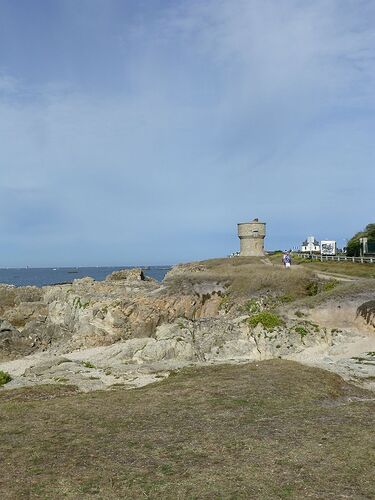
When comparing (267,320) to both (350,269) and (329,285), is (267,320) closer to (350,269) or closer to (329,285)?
(329,285)

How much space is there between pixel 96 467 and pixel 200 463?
2889 mm

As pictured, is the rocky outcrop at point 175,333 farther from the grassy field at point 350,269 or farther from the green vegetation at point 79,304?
the grassy field at point 350,269

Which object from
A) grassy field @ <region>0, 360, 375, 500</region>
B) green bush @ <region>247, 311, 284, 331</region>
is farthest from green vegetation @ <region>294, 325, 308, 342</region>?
grassy field @ <region>0, 360, 375, 500</region>

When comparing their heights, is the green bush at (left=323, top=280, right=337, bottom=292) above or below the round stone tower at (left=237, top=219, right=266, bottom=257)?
below

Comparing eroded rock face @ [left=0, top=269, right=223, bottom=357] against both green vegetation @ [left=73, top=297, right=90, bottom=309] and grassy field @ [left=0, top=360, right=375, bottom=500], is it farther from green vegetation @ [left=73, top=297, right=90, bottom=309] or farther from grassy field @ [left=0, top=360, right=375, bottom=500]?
grassy field @ [left=0, top=360, right=375, bottom=500]

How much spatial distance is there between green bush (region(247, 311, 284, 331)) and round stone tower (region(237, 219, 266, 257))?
128 ft

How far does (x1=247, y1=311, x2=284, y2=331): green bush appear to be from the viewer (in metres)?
37.4

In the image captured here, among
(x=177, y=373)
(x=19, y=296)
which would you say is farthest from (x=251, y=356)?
(x=19, y=296)

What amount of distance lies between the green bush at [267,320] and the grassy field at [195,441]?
1287 cm

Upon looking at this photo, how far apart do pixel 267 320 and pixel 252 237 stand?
132 ft

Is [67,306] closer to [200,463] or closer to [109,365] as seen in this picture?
[109,365]

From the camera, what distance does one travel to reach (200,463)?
45.6ft

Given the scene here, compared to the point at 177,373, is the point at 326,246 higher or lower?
higher

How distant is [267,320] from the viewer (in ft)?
124
